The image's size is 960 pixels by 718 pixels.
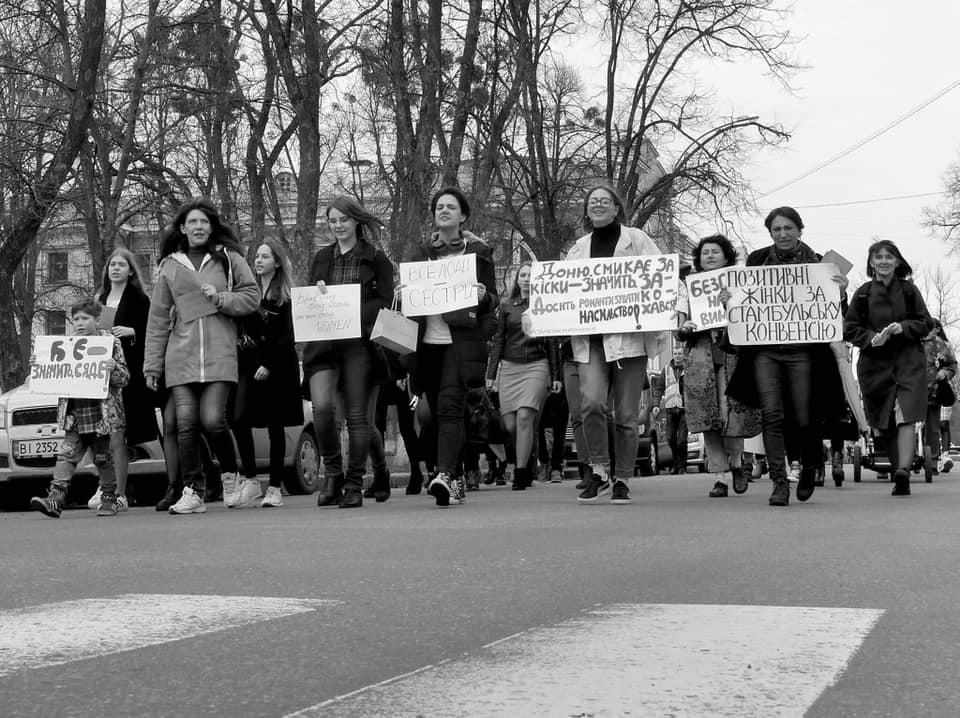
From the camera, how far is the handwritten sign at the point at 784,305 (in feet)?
33.5

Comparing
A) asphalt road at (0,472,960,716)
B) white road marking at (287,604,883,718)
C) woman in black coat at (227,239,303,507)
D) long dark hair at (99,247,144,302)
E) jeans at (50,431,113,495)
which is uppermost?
long dark hair at (99,247,144,302)

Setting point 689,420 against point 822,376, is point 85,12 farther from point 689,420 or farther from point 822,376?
point 822,376

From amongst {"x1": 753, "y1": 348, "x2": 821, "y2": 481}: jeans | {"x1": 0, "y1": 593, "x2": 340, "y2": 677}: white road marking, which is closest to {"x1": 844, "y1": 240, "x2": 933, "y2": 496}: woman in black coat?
{"x1": 753, "y1": 348, "x2": 821, "y2": 481}: jeans

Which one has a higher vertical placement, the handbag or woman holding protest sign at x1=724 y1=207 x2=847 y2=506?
the handbag

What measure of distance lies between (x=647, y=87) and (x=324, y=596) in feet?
108

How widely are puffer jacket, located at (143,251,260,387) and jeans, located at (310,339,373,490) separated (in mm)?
606

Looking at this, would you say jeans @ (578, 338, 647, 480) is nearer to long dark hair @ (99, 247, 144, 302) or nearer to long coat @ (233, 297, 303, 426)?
long coat @ (233, 297, 303, 426)

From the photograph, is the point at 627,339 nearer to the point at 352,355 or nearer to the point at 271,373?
the point at 352,355

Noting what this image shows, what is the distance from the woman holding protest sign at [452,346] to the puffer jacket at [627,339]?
0.88m

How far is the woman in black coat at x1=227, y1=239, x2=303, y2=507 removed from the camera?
11.1 metres

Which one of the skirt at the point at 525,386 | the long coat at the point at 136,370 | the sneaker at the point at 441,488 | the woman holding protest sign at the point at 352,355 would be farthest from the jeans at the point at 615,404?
the skirt at the point at 525,386

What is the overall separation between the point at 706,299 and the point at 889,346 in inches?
67.8

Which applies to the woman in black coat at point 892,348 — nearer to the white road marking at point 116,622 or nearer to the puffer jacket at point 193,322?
the puffer jacket at point 193,322

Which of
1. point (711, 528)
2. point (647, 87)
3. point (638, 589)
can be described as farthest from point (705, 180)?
point (638, 589)
